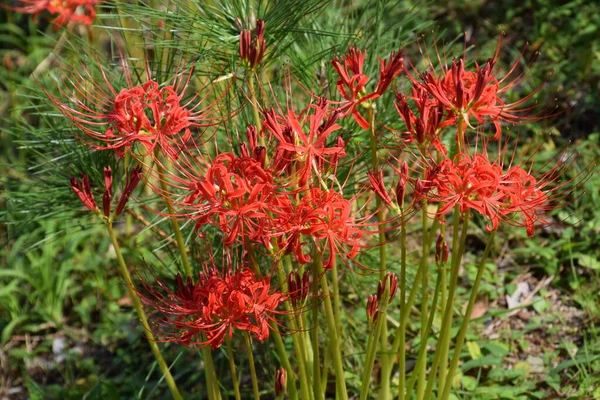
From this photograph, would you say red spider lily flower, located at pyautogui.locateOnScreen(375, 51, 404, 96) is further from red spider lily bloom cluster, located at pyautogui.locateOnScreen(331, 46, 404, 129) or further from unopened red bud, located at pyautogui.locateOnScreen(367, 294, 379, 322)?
unopened red bud, located at pyautogui.locateOnScreen(367, 294, 379, 322)

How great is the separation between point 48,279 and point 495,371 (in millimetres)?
1922

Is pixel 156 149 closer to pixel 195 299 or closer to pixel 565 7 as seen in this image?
pixel 195 299

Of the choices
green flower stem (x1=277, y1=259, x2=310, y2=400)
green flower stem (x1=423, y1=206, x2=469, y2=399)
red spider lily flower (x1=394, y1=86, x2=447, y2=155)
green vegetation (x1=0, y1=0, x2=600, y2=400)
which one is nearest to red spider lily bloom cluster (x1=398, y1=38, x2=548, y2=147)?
red spider lily flower (x1=394, y1=86, x2=447, y2=155)

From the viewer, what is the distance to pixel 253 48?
171 cm

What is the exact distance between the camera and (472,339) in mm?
2709

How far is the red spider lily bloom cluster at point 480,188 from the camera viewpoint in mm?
1481

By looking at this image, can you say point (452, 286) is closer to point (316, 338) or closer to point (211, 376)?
point (316, 338)

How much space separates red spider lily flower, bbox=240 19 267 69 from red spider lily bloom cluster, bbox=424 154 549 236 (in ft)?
1.57

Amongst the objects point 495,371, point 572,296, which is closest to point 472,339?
point 495,371

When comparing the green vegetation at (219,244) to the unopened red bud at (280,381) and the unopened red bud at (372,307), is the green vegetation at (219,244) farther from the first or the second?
the unopened red bud at (280,381)

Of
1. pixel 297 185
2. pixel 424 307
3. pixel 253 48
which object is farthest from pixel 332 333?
pixel 253 48

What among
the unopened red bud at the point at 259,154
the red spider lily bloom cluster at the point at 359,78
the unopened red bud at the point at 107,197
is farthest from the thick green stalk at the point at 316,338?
the unopened red bud at the point at 107,197

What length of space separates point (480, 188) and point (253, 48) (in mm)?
584

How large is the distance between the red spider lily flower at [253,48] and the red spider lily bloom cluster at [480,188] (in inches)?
18.9
